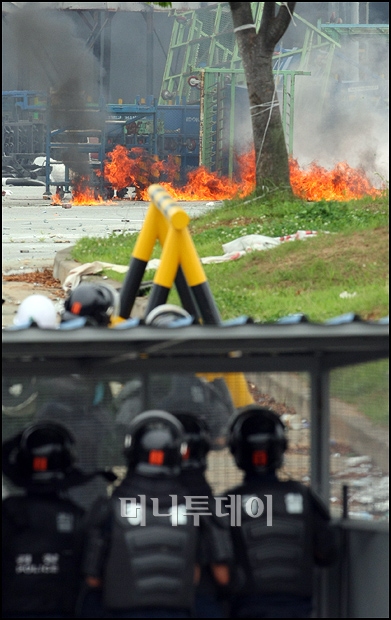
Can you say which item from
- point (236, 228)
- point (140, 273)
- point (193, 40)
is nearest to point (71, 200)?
point (193, 40)

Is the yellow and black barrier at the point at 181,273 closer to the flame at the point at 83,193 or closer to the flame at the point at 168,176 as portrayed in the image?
the flame at the point at 168,176

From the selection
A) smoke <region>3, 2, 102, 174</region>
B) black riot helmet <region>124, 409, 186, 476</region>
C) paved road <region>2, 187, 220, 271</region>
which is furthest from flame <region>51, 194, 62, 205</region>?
black riot helmet <region>124, 409, 186, 476</region>

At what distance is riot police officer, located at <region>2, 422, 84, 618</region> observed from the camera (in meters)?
3.39

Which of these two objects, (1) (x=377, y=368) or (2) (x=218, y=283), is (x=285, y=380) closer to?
(1) (x=377, y=368)

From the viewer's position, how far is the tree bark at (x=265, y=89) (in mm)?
15180

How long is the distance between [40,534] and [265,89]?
41.6 feet

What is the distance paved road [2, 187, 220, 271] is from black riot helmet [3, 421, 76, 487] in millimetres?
10486

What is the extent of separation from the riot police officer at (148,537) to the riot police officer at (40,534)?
0.12m

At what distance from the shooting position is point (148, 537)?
3266 mm

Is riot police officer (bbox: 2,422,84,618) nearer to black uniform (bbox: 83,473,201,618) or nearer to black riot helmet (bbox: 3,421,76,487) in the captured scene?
black riot helmet (bbox: 3,421,76,487)

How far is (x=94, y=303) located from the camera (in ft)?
16.1

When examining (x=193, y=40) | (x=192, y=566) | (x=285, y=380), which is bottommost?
(x=192, y=566)

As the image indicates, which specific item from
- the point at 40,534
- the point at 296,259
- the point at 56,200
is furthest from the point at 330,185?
the point at 40,534

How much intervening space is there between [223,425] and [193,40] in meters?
33.4
